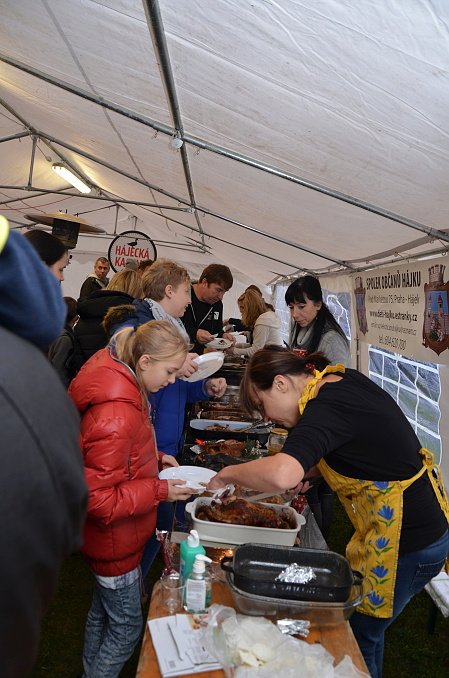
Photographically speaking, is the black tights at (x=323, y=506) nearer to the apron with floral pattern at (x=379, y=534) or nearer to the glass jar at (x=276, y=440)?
the glass jar at (x=276, y=440)

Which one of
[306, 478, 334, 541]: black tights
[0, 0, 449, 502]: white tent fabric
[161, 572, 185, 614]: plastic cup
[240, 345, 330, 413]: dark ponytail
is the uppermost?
[0, 0, 449, 502]: white tent fabric

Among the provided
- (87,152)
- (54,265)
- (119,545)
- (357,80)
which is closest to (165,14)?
(357,80)

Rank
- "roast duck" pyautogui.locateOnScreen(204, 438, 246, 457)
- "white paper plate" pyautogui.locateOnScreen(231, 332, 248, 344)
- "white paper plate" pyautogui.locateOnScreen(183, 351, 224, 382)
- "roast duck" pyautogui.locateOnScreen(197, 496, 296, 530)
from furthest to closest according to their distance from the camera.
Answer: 1. "white paper plate" pyautogui.locateOnScreen(231, 332, 248, 344)
2. "roast duck" pyautogui.locateOnScreen(204, 438, 246, 457)
3. "white paper plate" pyautogui.locateOnScreen(183, 351, 224, 382)
4. "roast duck" pyautogui.locateOnScreen(197, 496, 296, 530)

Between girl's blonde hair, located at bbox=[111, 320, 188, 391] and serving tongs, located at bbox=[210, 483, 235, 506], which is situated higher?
girl's blonde hair, located at bbox=[111, 320, 188, 391]

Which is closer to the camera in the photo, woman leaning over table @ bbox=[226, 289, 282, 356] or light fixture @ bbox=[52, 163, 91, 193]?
woman leaning over table @ bbox=[226, 289, 282, 356]

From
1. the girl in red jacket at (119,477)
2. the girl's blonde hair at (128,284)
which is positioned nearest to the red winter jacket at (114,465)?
the girl in red jacket at (119,477)

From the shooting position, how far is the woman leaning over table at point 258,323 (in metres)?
5.70

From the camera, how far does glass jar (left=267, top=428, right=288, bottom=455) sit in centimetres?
301

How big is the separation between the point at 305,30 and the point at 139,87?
4.36 feet

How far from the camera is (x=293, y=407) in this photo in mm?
1880

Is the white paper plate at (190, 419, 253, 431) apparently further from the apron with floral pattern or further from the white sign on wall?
the white sign on wall

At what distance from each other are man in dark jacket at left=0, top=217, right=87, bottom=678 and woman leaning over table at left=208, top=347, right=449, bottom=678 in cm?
101

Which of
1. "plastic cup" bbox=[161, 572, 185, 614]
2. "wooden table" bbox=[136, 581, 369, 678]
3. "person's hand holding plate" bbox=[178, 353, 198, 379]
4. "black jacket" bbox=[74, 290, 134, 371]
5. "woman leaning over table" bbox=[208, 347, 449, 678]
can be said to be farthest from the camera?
"black jacket" bbox=[74, 290, 134, 371]

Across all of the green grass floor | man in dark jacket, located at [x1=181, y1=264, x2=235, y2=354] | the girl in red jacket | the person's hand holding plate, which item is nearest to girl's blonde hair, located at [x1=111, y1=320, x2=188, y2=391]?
the girl in red jacket
